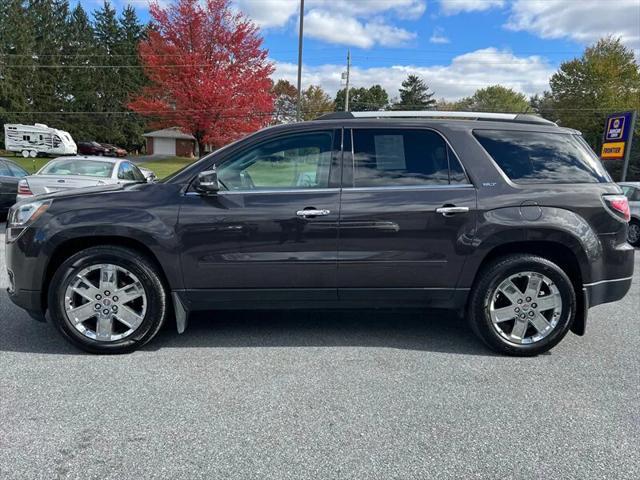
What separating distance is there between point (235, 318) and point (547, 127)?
130 inches

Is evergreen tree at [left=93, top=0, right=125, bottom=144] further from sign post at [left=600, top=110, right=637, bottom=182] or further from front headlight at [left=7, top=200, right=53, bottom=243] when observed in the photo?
front headlight at [left=7, top=200, right=53, bottom=243]

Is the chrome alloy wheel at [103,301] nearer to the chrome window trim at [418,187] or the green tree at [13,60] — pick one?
the chrome window trim at [418,187]

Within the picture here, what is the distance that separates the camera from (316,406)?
284 cm

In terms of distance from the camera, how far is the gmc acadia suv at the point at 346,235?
3.46 metres

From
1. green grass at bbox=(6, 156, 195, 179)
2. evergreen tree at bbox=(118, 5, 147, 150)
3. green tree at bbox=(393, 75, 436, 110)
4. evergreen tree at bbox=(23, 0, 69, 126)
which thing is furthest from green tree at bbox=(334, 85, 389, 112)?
green grass at bbox=(6, 156, 195, 179)

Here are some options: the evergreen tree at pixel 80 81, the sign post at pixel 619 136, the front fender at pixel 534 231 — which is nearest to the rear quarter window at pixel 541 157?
the front fender at pixel 534 231

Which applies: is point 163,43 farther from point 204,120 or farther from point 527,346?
point 527,346

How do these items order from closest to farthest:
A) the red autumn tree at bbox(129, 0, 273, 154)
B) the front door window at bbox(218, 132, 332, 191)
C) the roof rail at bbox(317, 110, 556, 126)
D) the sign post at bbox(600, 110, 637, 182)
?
the front door window at bbox(218, 132, 332, 191) < the roof rail at bbox(317, 110, 556, 126) < the sign post at bbox(600, 110, 637, 182) < the red autumn tree at bbox(129, 0, 273, 154)

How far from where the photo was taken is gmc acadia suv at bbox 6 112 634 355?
3.46 meters

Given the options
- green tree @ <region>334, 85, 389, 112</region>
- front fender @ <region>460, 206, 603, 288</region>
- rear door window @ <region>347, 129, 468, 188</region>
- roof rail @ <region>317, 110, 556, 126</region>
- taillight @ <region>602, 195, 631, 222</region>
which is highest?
green tree @ <region>334, 85, 389, 112</region>

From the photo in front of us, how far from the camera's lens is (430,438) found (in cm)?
253

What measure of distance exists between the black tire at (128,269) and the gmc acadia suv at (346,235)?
0.01 meters

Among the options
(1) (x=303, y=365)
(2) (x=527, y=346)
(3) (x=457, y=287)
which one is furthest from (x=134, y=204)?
(2) (x=527, y=346)

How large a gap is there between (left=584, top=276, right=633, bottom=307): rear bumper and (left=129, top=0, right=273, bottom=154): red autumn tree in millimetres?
22717
